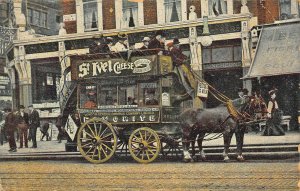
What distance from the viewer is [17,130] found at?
8078 mm

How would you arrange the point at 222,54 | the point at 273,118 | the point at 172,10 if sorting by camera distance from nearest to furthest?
the point at 273,118 < the point at 222,54 < the point at 172,10

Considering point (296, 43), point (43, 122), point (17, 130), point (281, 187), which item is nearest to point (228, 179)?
point (281, 187)

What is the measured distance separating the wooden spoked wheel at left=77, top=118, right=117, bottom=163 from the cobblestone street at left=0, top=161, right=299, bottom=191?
0.54ft

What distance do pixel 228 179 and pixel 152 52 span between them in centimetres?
217

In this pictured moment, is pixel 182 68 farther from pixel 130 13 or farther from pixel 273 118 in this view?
pixel 273 118

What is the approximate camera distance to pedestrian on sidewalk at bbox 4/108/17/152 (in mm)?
7566

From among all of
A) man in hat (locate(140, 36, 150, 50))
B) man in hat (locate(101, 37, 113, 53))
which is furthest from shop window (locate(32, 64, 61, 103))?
man in hat (locate(140, 36, 150, 50))

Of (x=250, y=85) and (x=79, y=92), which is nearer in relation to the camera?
(x=250, y=85)

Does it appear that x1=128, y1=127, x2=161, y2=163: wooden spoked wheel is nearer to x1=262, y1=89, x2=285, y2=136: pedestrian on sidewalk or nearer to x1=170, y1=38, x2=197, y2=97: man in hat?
x1=170, y1=38, x2=197, y2=97: man in hat

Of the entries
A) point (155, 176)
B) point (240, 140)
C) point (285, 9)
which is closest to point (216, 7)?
point (285, 9)

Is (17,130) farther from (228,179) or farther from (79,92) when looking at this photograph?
(228,179)

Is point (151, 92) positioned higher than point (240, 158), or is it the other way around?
point (151, 92)

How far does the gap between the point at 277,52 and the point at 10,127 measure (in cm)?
411

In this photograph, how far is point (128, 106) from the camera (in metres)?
7.57
